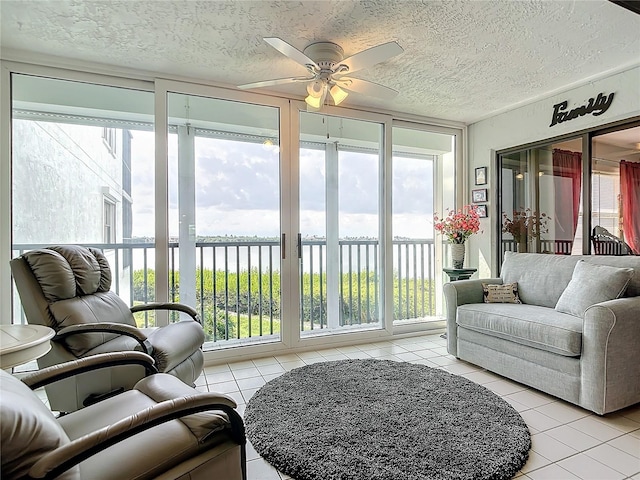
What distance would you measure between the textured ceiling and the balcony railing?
5.20 feet

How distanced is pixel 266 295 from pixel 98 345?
6.03 ft

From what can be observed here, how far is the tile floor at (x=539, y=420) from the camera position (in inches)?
68.5

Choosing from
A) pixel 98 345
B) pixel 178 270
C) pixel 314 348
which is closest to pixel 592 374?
pixel 314 348

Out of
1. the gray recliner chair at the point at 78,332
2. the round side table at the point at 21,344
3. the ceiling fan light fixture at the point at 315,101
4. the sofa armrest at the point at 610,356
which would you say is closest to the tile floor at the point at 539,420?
the sofa armrest at the point at 610,356

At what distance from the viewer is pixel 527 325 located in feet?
8.51

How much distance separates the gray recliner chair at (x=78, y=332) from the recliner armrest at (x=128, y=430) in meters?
1.00

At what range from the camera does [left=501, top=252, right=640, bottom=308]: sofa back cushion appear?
2.86m

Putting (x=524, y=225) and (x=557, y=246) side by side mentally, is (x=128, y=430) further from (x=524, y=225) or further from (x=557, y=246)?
(x=524, y=225)

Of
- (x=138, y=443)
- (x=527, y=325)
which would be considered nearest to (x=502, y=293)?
(x=527, y=325)

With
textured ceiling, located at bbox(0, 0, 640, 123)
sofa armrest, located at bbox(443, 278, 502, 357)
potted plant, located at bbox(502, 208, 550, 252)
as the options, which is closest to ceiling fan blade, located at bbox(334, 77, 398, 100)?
textured ceiling, located at bbox(0, 0, 640, 123)

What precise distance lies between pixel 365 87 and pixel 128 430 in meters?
2.48

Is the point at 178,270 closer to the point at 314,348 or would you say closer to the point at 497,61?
the point at 314,348

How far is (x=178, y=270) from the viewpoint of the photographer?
3.40m

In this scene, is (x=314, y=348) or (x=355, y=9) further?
(x=314, y=348)
